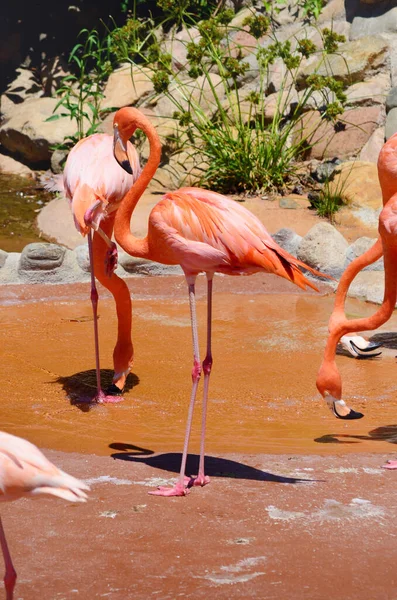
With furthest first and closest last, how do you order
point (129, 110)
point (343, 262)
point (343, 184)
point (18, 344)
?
point (343, 184)
point (343, 262)
point (18, 344)
point (129, 110)

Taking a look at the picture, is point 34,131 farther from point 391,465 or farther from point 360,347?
point 391,465

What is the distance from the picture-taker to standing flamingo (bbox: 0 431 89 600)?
2.54 m

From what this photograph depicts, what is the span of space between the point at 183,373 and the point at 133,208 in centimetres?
149

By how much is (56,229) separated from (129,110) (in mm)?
4890

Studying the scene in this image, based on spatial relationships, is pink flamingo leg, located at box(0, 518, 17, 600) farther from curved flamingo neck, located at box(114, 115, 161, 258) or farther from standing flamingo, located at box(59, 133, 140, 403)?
standing flamingo, located at box(59, 133, 140, 403)

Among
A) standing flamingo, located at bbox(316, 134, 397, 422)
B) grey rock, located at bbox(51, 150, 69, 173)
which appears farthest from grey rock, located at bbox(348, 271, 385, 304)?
grey rock, located at bbox(51, 150, 69, 173)

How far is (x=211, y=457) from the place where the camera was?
4117 mm

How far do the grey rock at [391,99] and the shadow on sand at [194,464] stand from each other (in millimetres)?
7063

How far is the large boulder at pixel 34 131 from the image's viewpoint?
11969 mm

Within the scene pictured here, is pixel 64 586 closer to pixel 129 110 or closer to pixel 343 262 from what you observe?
pixel 129 110

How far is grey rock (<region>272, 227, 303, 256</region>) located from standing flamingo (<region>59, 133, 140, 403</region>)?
9.04 ft

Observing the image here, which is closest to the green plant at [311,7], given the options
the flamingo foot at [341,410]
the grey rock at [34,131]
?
the grey rock at [34,131]

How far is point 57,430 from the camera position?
4473 millimetres

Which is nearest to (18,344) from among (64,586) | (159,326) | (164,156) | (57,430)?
(159,326)
